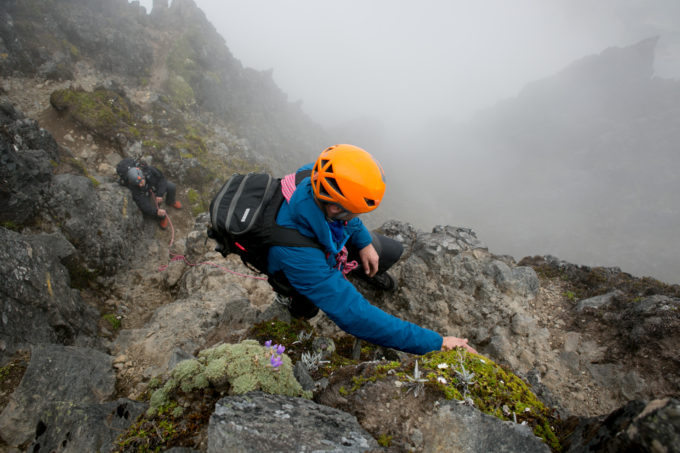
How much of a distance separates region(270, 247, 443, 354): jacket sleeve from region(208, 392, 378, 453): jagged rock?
1080 mm

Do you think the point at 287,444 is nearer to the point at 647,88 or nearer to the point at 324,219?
the point at 324,219

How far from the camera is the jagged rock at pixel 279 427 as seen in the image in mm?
2443

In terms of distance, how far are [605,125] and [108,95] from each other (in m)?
185

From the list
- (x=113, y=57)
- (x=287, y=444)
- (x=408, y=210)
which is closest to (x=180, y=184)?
(x=113, y=57)

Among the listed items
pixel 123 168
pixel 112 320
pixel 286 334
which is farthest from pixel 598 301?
pixel 123 168

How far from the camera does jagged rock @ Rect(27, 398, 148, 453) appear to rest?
10.6ft

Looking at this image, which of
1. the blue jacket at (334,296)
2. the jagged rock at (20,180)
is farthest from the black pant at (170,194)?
the blue jacket at (334,296)

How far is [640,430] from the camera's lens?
6.33ft

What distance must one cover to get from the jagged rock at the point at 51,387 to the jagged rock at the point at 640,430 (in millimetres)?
5733

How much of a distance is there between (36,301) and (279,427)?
23.8ft

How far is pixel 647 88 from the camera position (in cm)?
14412

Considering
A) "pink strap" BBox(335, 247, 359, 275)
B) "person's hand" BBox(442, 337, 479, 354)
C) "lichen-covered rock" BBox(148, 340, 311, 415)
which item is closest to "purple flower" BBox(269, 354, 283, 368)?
"lichen-covered rock" BBox(148, 340, 311, 415)

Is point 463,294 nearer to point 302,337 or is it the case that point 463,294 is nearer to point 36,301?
point 302,337

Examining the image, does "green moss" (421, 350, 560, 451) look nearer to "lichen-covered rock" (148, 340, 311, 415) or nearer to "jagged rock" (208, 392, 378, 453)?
"jagged rock" (208, 392, 378, 453)
